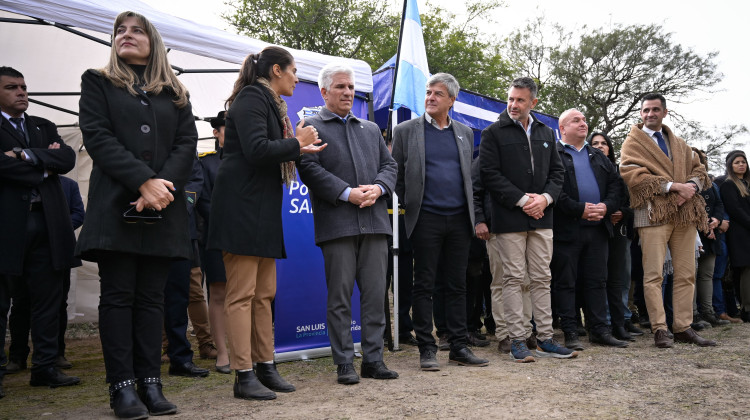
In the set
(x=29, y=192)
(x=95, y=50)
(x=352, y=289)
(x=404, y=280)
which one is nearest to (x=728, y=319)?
(x=404, y=280)

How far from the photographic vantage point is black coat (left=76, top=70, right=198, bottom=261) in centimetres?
314

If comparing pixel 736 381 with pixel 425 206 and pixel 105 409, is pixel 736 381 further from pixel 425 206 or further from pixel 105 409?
pixel 105 409

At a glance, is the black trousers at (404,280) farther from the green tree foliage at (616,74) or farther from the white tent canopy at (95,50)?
the green tree foliage at (616,74)

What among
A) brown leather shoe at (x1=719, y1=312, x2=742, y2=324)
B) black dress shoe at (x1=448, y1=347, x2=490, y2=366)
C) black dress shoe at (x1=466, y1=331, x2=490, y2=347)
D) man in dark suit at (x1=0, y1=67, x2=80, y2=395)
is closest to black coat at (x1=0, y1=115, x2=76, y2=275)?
man in dark suit at (x1=0, y1=67, x2=80, y2=395)

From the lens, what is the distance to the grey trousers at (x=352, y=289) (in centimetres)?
423

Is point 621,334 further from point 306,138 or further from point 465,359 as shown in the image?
point 306,138

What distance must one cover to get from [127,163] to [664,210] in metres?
4.59

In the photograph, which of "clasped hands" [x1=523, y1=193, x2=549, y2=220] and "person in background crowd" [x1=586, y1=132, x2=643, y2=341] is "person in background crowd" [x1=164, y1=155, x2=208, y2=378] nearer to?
"clasped hands" [x1=523, y1=193, x2=549, y2=220]

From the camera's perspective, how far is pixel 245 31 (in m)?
27.7

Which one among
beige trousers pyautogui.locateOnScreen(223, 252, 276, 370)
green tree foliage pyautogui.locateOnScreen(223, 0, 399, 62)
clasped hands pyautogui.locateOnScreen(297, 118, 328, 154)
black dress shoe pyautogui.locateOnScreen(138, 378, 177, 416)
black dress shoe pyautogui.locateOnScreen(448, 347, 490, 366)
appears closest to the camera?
black dress shoe pyautogui.locateOnScreen(138, 378, 177, 416)

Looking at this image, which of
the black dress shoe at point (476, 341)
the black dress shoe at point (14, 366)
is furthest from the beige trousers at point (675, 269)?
the black dress shoe at point (14, 366)

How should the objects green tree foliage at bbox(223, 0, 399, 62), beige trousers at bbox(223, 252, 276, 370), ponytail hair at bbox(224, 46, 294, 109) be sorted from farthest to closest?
green tree foliage at bbox(223, 0, 399, 62), ponytail hair at bbox(224, 46, 294, 109), beige trousers at bbox(223, 252, 276, 370)

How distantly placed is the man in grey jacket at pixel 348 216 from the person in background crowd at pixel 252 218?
0.43 m

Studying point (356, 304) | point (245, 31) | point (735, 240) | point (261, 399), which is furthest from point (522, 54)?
point (261, 399)
